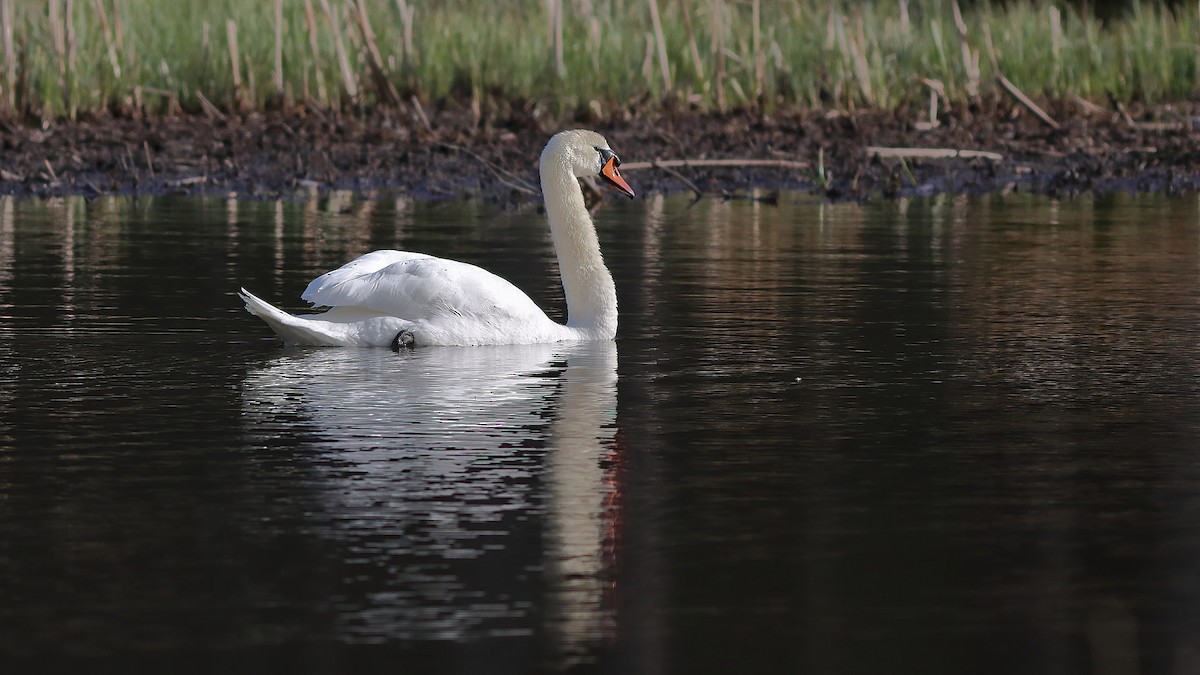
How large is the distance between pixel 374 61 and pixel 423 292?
520 inches

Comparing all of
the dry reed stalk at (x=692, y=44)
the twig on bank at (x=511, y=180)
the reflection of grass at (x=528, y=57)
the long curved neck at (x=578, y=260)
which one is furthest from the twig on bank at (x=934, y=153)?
the long curved neck at (x=578, y=260)

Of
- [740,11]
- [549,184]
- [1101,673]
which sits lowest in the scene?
[1101,673]

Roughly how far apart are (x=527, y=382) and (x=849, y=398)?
4.87 ft

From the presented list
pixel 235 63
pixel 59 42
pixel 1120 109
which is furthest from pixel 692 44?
pixel 59 42

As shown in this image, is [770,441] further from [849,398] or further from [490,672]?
[490,672]

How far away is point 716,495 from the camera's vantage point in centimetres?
741

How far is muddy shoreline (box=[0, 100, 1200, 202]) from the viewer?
75.6 feet

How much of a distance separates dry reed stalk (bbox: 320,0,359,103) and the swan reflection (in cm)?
1277

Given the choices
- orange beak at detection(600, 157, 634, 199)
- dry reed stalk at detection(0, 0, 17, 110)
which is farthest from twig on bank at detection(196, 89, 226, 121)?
orange beak at detection(600, 157, 634, 199)

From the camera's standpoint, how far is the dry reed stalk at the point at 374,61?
23.6 metres

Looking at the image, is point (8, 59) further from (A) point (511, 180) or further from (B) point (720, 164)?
(B) point (720, 164)

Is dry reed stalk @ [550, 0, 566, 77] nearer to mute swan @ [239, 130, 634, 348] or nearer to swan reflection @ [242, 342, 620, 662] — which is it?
mute swan @ [239, 130, 634, 348]

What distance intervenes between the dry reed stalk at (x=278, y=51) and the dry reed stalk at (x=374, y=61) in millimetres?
786

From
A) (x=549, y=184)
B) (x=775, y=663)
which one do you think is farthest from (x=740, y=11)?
(x=775, y=663)
